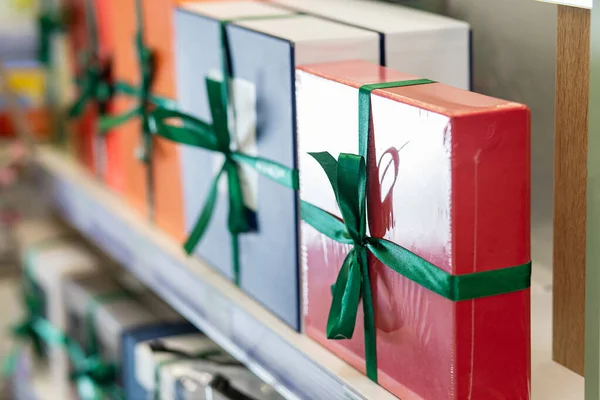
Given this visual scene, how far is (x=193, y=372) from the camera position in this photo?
0.93 m

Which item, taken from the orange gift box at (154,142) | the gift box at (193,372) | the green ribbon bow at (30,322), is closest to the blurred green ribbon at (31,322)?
the green ribbon bow at (30,322)

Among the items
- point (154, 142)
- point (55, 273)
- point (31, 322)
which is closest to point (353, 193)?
point (154, 142)

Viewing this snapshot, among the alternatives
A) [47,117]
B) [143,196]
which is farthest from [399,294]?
[47,117]

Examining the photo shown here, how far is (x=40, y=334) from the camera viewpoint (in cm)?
144

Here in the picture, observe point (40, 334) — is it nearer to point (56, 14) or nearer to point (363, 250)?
point (56, 14)

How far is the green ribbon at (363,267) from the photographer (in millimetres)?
573

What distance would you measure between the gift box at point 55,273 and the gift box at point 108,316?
0.03 m

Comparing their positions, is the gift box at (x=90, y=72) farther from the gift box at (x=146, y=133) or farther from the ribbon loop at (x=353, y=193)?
the ribbon loop at (x=353, y=193)

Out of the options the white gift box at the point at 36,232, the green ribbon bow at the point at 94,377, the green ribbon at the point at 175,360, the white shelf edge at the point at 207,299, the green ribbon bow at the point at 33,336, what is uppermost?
the white shelf edge at the point at 207,299

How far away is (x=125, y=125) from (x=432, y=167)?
68cm

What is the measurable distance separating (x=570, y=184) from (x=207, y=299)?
40 cm

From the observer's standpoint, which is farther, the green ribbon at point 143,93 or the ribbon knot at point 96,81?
the ribbon knot at point 96,81

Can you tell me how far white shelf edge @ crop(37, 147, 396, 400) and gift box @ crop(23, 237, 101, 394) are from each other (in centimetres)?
8

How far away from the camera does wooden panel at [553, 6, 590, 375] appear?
2.10 ft
